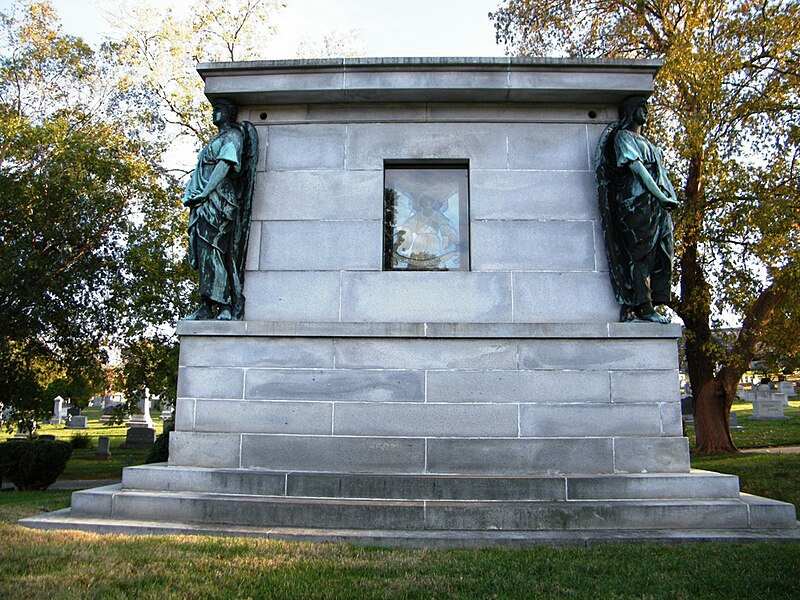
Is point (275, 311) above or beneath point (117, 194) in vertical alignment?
beneath

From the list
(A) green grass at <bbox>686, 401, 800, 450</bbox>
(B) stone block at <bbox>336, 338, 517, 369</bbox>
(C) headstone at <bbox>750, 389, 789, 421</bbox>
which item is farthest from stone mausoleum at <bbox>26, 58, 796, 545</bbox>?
(C) headstone at <bbox>750, 389, 789, 421</bbox>

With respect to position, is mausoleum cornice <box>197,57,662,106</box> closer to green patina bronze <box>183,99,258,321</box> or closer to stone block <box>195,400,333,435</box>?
green patina bronze <box>183,99,258,321</box>

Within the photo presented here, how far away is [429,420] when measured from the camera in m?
8.27

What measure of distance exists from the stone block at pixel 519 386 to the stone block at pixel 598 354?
13cm

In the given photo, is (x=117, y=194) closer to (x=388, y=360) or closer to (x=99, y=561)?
(x=388, y=360)

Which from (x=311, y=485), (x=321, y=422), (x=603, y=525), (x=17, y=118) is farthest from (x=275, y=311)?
(x=17, y=118)

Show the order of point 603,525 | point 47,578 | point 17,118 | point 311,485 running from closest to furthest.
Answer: point 47,578
point 603,525
point 311,485
point 17,118

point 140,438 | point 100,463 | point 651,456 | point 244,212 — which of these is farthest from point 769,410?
point 244,212

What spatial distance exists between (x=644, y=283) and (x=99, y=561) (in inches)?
272

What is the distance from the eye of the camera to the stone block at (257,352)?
852 centimetres

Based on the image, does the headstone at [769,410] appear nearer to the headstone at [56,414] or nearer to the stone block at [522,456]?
the stone block at [522,456]

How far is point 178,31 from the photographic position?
2347 cm

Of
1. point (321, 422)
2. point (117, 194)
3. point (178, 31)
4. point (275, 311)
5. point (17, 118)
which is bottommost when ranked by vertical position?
point (321, 422)

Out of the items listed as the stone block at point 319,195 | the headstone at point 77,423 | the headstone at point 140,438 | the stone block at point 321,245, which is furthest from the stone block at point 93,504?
the headstone at point 77,423
